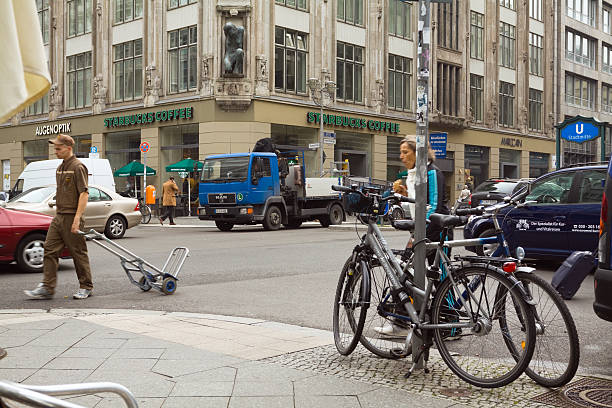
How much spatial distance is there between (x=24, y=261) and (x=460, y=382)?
8428 mm

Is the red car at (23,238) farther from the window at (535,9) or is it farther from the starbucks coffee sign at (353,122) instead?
the window at (535,9)

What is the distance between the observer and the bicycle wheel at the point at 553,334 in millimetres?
4145

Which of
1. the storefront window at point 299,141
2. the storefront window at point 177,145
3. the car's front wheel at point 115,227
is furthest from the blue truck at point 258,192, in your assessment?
the storefront window at point 177,145

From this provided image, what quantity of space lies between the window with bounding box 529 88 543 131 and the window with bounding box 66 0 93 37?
1176 inches

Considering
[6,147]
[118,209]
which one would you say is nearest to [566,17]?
[6,147]

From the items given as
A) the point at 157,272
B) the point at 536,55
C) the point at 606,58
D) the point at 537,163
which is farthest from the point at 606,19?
the point at 157,272

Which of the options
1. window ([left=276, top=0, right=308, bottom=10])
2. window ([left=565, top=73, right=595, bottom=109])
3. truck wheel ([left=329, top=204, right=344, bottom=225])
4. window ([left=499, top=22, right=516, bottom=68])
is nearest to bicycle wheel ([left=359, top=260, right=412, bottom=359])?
truck wheel ([left=329, top=204, right=344, bottom=225])

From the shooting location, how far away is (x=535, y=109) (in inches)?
1957

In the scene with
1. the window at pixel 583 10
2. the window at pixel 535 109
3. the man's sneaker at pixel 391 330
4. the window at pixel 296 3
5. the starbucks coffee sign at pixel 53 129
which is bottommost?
the man's sneaker at pixel 391 330

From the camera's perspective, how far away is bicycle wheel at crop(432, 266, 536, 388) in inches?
167

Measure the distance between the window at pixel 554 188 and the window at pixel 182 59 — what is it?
23782mm

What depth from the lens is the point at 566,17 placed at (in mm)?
52031

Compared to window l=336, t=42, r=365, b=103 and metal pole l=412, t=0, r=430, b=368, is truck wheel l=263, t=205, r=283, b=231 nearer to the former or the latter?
window l=336, t=42, r=365, b=103

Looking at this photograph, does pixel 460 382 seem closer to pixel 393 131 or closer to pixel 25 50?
pixel 25 50
